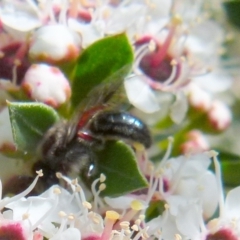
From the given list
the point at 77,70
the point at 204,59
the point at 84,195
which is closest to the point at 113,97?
the point at 77,70

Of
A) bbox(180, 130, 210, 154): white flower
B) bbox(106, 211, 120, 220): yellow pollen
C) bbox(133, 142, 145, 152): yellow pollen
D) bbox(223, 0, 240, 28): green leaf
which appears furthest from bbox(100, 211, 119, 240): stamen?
bbox(223, 0, 240, 28): green leaf

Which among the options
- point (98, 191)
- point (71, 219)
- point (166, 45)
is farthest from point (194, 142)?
point (71, 219)

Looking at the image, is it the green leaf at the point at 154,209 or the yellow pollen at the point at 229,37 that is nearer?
the green leaf at the point at 154,209

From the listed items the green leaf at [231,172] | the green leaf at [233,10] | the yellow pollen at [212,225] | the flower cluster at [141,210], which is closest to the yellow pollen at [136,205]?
the flower cluster at [141,210]

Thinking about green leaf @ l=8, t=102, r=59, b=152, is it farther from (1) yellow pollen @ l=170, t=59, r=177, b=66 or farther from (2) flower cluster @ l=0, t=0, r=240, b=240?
(1) yellow pollen @ l=170, t=59, r=177, b=66

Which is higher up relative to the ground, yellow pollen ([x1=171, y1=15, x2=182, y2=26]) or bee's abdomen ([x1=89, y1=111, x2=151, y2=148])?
yellow pollen ([x1=171, y1=15, x2=182, y2=26])

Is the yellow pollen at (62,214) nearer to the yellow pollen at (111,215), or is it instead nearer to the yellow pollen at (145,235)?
the yellow pollen at (111,215)
